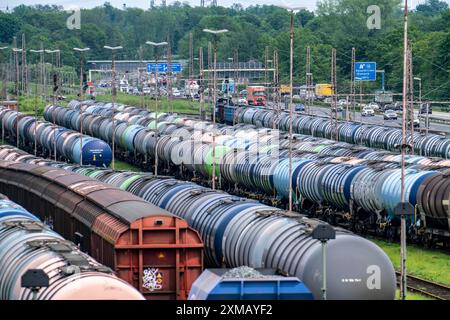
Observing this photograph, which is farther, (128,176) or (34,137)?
(34,137)

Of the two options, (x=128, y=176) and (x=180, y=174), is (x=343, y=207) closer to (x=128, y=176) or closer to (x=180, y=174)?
(x=128, y=176)

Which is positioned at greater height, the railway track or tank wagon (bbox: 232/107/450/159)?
tank wagon (bbox: 232/107/450/159)

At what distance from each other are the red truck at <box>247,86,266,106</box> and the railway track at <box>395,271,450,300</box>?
9933cm

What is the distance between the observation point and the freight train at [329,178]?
39.0 metres

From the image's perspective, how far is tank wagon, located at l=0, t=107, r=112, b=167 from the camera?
59.9 m

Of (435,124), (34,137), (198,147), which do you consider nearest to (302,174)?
(198,147)

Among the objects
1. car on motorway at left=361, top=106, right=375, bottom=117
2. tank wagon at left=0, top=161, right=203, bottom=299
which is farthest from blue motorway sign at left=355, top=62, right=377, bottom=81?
tank wagon at left=0, top=161, right=203, bottom=299

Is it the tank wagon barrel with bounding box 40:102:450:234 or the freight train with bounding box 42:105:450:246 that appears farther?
the tank wagon barrel with bounding box 40:102:450:234

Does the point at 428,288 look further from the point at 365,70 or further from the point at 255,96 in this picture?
the point at 255,96

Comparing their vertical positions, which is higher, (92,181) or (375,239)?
(92,181)

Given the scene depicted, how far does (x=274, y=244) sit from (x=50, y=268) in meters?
6.19

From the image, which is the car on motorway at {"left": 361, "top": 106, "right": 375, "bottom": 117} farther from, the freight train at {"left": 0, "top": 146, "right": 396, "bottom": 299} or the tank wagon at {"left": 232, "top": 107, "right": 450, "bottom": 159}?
the freight train at {"left": 0, "top": 146, "right": 396, "bottom": 299}

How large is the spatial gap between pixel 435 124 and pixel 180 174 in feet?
160

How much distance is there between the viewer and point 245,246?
25.5m
